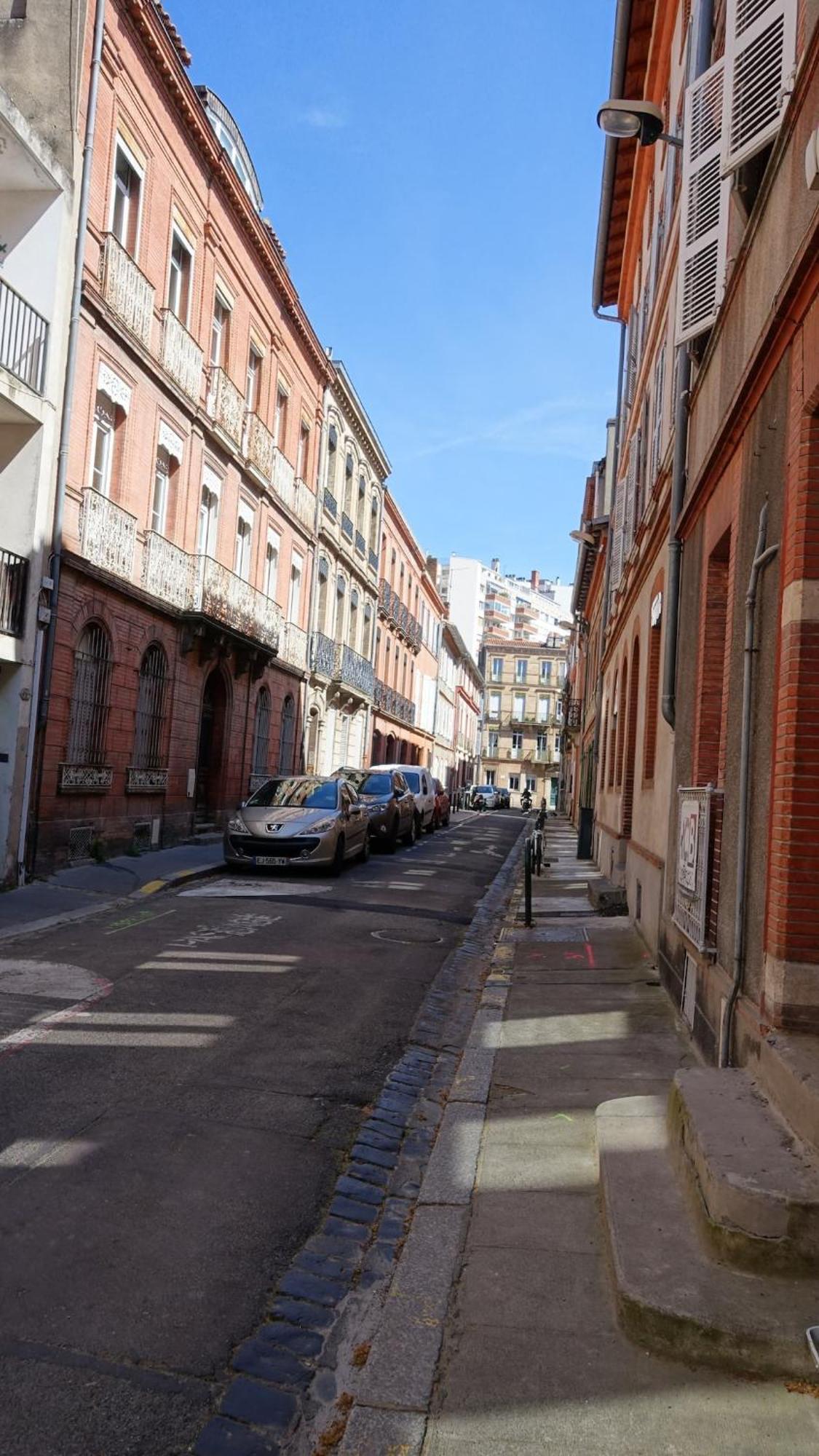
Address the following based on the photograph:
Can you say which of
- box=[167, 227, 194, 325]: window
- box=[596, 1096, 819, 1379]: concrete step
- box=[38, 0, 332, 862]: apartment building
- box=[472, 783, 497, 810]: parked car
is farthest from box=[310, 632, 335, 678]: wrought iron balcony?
box=[472, 783, 497, 810]: parked car

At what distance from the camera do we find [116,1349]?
10.5 feet

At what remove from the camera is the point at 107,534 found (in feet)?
52.7

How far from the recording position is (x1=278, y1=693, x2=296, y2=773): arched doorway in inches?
1083

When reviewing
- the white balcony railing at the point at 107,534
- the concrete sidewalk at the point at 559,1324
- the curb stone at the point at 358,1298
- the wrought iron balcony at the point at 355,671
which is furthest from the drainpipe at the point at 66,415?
the wrought iron balcony at the point at 355,671

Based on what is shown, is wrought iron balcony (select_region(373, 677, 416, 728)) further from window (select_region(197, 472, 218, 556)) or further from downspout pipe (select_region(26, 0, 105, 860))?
downspout pipe (select_region(26, 0, 105, 860))

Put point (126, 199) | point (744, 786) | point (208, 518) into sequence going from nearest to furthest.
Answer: point (744, 786) → point (126, 199) → point (208, 518)

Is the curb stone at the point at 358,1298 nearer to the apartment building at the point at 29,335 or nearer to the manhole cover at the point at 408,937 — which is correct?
the manhole cover at the point at 408,937

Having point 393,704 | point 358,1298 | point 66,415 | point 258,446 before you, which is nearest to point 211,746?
point 258,446

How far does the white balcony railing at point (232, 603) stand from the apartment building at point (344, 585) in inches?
194

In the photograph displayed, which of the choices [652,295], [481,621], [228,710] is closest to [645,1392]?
[652,295]

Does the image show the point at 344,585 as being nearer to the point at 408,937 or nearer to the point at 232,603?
the point at 232,603

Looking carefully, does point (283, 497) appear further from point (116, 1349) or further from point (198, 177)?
point (116, 1349)

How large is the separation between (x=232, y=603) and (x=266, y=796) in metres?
5.96

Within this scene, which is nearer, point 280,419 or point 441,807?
point 280,419
